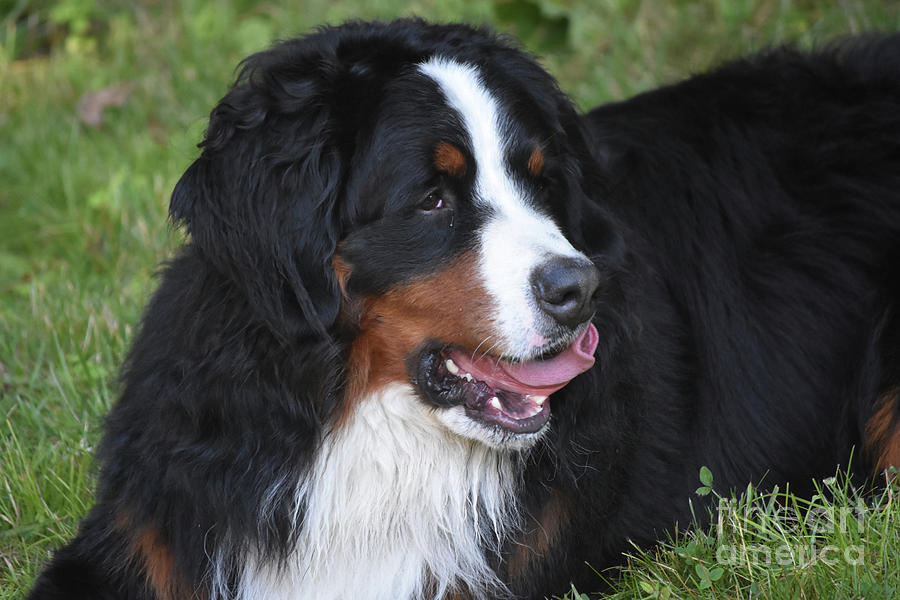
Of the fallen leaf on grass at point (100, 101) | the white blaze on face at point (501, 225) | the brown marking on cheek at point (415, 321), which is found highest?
the white blaze on face at point (501, 225)

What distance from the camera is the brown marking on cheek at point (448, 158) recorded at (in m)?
2.60

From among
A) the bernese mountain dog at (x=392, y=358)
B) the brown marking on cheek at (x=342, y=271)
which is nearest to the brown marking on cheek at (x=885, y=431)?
the bernese mountain dog at (x=392, y=358)

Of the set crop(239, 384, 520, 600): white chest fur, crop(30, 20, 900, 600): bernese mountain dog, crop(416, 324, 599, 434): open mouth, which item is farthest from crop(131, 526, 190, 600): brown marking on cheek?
crop(416, 324, 599, 434): open mouth

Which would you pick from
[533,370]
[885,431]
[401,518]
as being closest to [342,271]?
[533,370]

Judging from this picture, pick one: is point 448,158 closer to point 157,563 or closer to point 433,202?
point 433,202

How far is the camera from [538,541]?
2830 mm

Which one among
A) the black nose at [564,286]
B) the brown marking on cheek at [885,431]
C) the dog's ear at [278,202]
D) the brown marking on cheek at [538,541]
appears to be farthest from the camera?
the brown marking on cheek at [885,431]

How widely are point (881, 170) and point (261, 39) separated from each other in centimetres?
426

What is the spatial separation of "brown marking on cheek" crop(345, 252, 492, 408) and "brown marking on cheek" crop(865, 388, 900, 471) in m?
1.43

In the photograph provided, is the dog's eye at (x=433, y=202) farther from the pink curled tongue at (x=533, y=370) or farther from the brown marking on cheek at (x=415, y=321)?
the pink curled tongue at (x=533, y=370)

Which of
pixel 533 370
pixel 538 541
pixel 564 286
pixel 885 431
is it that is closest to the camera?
pixel 564 286

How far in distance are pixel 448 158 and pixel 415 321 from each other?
38 cm

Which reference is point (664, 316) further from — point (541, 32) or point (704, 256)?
point (541, 32)

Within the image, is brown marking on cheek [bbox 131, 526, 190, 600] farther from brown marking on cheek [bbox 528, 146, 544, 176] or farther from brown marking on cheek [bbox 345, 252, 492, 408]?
brown marking on cheek [bbox 528, 146, 544, 176]
